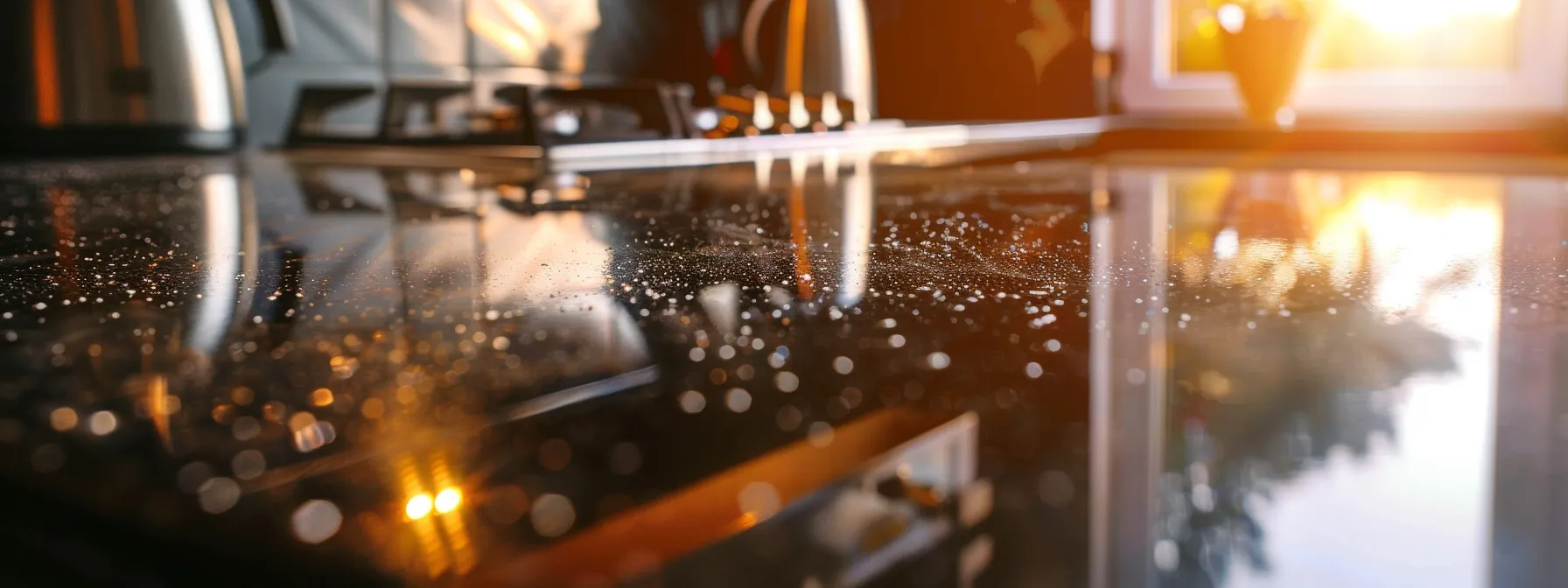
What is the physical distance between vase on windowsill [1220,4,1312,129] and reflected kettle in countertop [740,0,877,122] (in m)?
0.60

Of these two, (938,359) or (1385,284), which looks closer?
(938,359)

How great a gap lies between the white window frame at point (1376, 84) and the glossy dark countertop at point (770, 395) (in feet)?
4.88

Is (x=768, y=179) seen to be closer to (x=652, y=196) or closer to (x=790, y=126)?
(x=652, y=196)

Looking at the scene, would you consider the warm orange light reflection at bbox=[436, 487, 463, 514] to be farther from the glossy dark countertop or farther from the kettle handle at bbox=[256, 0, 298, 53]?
the kettle handle at bbox=[256, 0, 298, 53]

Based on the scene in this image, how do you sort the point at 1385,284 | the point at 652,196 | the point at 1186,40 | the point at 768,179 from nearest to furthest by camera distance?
1. the point at 1385,284
2. the point at 652,196
3. the point at 768,179
4. the point at 1186,40

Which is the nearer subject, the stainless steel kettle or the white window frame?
the stainless steel kettle

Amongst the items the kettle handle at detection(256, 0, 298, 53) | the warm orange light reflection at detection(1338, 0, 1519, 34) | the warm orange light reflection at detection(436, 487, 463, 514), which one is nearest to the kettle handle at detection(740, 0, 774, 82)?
the kettle handle at detection(256, 0, 298, 53)

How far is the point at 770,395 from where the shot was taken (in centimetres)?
22

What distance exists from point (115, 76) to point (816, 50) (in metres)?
0.76

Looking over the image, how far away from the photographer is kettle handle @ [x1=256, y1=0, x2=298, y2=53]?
1249mm

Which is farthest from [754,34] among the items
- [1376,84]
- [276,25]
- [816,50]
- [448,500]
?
[448,500]

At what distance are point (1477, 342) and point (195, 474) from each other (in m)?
0.27

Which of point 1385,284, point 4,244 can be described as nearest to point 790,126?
point 4,244

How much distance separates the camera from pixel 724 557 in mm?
146
